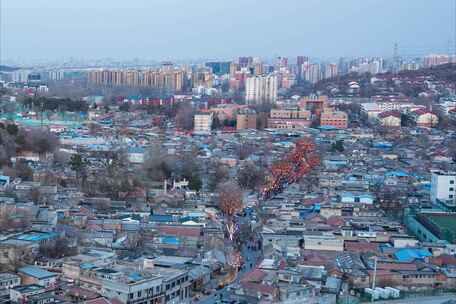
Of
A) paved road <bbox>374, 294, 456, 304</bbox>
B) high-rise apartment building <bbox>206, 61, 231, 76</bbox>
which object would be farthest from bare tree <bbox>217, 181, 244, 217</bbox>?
high-rise apartment building <bbox>206, 61, 231, 76</bbox>

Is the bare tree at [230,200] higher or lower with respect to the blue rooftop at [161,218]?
higher

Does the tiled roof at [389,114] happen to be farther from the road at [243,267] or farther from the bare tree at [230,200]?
the road at [243,267]

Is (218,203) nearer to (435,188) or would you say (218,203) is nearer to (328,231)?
(328,231)

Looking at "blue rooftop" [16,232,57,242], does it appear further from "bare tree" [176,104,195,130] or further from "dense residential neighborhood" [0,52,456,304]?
"bare tree" [176,104,195,130]

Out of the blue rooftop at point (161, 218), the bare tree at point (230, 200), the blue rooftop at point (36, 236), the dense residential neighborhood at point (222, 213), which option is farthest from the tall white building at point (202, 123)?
the blue rooftop at point (36, 236)

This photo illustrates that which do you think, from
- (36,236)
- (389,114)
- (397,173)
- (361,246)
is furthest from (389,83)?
(36,236)

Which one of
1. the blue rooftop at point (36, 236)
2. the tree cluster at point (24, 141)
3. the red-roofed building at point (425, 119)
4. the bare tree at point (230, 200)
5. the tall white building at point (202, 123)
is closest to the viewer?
the blue rooftop at point (36, 236)

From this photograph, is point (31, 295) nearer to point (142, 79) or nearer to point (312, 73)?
point (142, 79)

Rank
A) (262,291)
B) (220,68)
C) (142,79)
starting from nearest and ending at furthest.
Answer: (262,291) → (142,79) → (220,68)
